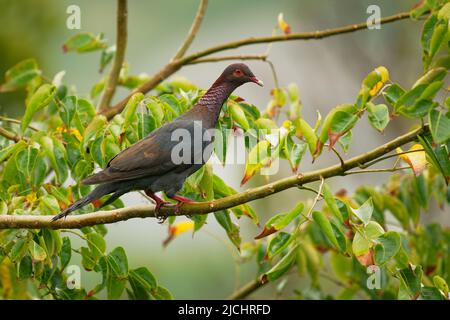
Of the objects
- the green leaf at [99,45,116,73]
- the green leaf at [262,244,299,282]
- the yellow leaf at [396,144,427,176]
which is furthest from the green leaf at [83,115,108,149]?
the yellow leaf at [396,144,427,176]

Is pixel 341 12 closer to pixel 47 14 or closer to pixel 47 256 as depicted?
pixel 47 14

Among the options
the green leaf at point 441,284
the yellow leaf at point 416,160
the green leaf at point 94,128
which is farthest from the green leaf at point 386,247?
the green leaf at point 94,128

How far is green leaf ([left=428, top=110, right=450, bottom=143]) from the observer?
3.12 meters

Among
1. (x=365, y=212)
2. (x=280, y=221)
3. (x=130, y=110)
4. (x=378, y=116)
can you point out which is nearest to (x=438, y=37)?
(x=378, y=116)

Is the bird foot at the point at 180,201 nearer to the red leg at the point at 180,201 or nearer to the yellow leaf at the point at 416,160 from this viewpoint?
the red leg at the point at 180,201

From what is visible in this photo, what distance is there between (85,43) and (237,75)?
1305mm

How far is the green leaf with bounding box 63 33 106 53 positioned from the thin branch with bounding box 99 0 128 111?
13 cm

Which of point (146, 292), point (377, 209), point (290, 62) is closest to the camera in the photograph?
point (146, 292)

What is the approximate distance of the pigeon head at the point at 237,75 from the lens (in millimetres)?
4473

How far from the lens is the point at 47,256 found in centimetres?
379

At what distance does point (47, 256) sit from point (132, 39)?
833 cm

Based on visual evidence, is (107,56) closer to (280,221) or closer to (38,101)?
(38,101)

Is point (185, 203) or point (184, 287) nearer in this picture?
point (185, 203)
